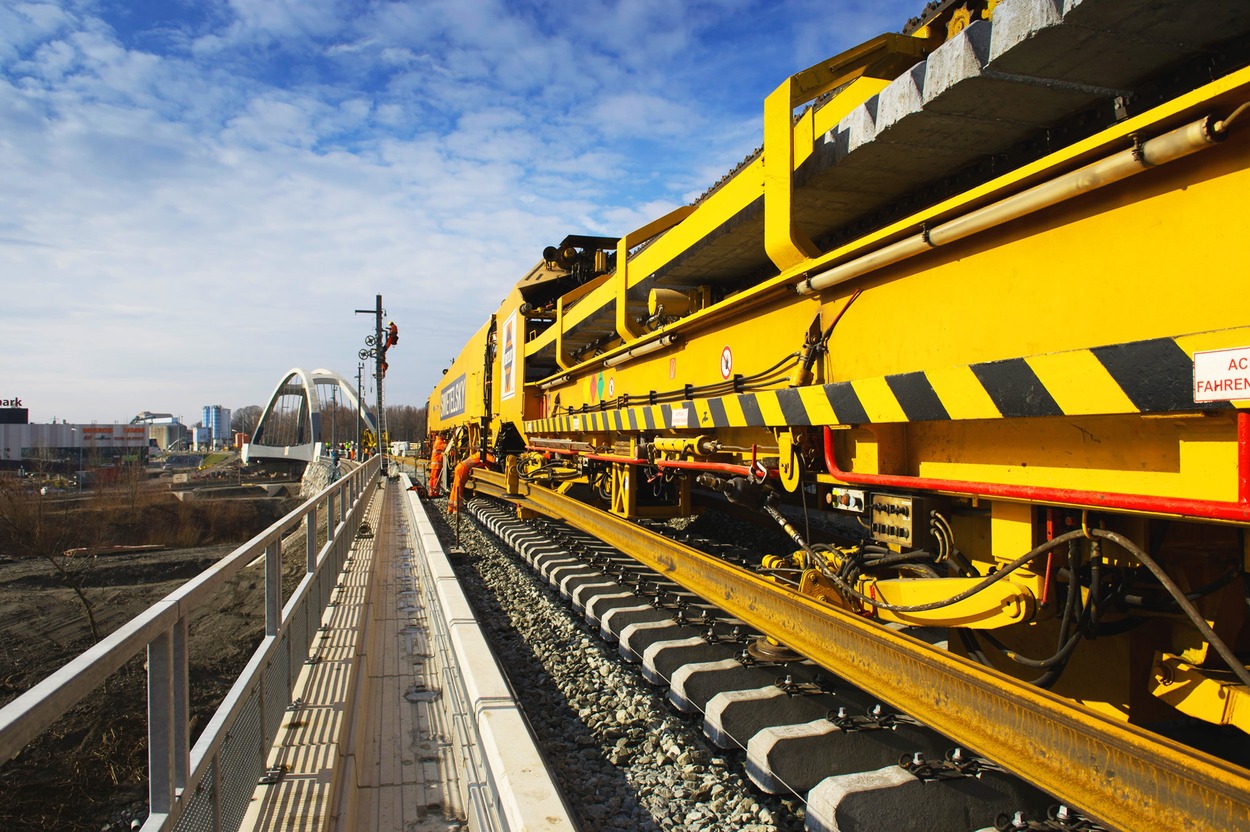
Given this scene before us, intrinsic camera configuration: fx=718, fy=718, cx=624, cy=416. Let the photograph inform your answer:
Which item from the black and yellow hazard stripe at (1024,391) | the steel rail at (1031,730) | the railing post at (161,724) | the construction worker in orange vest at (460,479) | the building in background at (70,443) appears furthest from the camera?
the building in background at (70,443)

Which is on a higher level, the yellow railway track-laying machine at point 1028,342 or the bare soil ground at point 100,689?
the yellow railway track-laying machine at point 1028,342

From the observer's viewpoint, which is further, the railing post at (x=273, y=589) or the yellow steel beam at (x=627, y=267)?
the yellow steel beam at (x=627, y=267)

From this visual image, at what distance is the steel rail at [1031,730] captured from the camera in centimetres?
174

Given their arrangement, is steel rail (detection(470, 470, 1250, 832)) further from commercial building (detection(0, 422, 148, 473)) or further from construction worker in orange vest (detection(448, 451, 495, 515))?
commercial building (detection(0, 422, 148, 473))

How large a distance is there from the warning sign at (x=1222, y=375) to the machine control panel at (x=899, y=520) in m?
1.37

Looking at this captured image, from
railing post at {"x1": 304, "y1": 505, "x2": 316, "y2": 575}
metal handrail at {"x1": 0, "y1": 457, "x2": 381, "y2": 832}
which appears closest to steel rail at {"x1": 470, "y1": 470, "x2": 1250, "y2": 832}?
metal handrail at {"x1": 0, "y1": 457, "x2": 381, "y2": 832}

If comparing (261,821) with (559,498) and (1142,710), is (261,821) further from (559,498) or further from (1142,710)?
(559,498)

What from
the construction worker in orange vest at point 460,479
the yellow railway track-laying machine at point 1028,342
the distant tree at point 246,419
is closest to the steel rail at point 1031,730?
the yellow railway track-laying machine at point 1028,342

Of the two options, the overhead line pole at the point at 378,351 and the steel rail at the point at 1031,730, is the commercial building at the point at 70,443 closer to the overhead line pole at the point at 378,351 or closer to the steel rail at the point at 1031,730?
the overhead line pole at the point at 378,351

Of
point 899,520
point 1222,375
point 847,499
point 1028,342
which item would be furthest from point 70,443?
point 1222,375

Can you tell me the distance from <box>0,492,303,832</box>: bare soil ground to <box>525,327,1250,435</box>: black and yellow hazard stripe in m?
3.54

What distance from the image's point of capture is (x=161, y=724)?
5.49 ft

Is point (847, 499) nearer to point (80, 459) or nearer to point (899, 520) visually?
point (899, 520)

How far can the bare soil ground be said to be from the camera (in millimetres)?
6590
